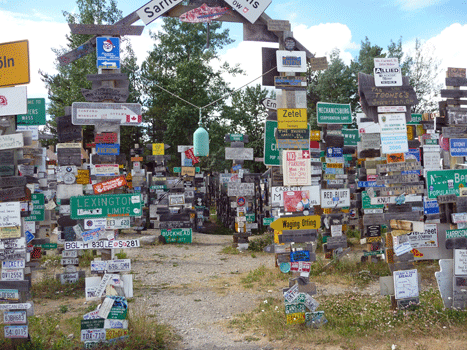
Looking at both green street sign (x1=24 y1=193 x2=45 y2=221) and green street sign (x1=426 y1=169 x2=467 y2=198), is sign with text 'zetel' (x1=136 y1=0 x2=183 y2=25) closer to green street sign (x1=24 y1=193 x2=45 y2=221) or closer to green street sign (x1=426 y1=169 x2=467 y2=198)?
green street sign (x1=24 y1=193 x2=45 y2=221)

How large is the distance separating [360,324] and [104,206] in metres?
4.43

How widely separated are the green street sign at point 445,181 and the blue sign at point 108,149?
17.5 feet

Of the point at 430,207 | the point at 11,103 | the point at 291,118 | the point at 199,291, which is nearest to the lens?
the point at 11,103

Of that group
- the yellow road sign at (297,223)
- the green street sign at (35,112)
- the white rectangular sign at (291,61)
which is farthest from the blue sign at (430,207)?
the green street sign at (35,112)

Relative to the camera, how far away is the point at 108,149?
6.11m

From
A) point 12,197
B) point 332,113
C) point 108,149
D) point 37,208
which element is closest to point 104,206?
point 108,149

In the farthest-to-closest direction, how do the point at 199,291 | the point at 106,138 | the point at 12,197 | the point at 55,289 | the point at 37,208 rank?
the point at 55,289 → the point at 199,291 → the point at 37,208 → the point at 106,138 → the point at 12,197

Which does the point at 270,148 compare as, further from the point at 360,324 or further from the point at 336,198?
the point at 336,198

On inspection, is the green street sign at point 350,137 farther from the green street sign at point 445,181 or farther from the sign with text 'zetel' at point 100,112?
the sign with text 'zetel' at point 100,112

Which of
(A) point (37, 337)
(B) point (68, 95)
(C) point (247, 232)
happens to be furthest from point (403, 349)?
(B) point (68, 95)

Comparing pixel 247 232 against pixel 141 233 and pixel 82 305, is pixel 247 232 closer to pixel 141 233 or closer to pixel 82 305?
pixel 141 233

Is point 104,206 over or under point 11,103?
under

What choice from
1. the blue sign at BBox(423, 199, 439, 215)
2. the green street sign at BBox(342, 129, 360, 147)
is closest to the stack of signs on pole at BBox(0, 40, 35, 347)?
the blue sign at BBox(423, 199, 439, 215)

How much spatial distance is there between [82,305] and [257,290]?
3830mm
